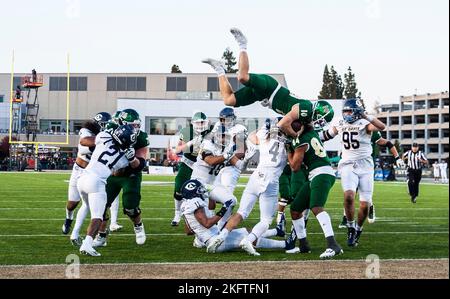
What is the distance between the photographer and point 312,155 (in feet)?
28.0

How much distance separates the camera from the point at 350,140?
10.2 metres

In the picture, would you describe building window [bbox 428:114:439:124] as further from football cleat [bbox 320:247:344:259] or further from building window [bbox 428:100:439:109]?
football cleat [bbox 320:247:344:259]

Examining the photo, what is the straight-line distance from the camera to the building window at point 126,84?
64.9 meters

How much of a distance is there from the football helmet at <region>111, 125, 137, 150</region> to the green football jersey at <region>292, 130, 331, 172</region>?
212 centimetres

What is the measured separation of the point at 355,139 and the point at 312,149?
1.90 m

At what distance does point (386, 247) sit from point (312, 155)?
183 centimetres

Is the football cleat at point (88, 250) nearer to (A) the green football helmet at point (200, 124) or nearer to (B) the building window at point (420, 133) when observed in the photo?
(A) the green football helmet at point (200, 124)

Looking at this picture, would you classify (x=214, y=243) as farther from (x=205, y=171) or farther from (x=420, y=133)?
(x=420, y=133)

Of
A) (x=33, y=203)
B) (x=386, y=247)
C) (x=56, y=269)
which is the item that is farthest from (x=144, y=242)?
(x=33, y=203)

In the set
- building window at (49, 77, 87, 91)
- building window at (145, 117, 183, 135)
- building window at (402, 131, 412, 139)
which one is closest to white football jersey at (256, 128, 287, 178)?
building window at (145, 117, 183, 135)

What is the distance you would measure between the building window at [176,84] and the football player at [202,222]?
5660 cm

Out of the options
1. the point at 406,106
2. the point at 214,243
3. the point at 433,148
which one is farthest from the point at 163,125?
the point at 214,243

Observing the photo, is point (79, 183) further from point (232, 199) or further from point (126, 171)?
point (232, 199)

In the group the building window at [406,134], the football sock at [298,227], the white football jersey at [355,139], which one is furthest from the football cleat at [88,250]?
the building window at [406,134]
